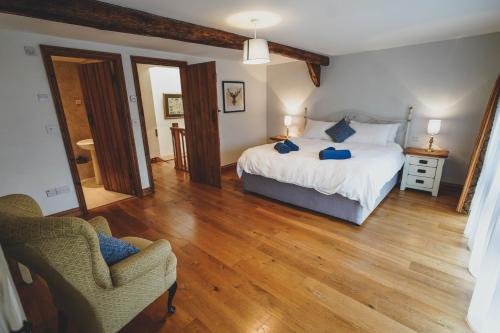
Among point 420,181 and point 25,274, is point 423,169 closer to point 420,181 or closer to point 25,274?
point 420,181

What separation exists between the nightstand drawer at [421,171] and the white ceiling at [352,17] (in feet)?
5.88

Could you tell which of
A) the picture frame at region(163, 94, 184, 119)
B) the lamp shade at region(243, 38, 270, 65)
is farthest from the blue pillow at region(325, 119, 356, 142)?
the picture frame at region(163, 94, 184, 119)

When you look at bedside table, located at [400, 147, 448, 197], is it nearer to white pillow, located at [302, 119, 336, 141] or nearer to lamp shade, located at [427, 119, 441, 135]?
lamp shade, located at [427, 119, 441, 135]

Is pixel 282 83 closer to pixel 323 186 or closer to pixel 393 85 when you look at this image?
pixel 393 85

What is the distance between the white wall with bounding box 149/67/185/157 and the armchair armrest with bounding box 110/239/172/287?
5.05m

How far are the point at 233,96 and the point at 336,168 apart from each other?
297 centimetres

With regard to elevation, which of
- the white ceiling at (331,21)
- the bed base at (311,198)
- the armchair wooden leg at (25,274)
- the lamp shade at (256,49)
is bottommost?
the armchair wooden leg at (25,274)

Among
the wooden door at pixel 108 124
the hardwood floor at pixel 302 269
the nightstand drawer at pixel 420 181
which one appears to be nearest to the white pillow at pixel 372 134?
the nightstand drawer at pixel 420 181

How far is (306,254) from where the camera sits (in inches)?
89.7

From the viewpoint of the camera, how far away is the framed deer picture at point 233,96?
A: 476 cm

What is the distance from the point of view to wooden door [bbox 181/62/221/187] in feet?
12.1

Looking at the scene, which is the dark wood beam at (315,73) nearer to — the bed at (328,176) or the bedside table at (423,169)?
the bed at (328,176)

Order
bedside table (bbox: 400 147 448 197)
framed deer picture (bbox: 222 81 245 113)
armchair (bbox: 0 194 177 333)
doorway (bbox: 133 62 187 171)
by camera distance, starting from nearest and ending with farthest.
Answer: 1. armchair (bbox: 0 194 177 333)
2. bedside table (bbox: 400 147 448 197)
3. framed deer picture (bbox: 222 81 245 113)
4. doorway (bbox: 133 62 187 171)

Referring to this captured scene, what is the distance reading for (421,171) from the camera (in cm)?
352
